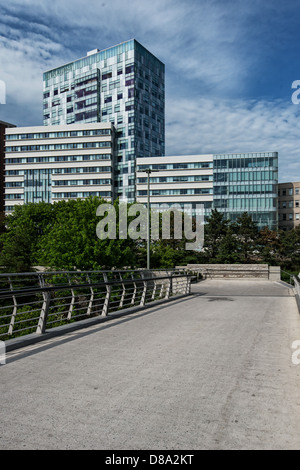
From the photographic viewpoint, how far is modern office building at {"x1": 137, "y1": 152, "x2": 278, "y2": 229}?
101m

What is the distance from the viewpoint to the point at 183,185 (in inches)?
4343

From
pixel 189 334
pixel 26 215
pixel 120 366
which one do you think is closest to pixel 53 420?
pixel 120 366

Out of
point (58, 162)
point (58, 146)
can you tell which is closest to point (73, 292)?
point (58, 162)

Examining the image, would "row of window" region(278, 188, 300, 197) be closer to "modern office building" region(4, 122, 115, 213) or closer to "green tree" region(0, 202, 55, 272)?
"modern office building" region(4, 122, 115, 213)

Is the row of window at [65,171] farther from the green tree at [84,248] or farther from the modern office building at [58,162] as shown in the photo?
the green tree at [84,248]

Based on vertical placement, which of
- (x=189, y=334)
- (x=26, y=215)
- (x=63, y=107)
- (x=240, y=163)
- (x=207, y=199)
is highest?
(x=63, y=107)

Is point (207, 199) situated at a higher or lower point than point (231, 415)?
higher

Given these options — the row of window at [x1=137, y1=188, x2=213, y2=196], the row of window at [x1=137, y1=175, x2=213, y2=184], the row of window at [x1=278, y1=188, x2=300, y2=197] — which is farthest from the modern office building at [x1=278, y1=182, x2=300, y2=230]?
the row of window at [x1=137, y1=175, x2=213, y2=184]

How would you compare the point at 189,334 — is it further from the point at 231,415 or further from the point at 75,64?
the point at 75,64

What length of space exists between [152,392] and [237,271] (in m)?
41.9

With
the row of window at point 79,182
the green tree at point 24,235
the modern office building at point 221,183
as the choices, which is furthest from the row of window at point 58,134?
the green tree at point 24,235
